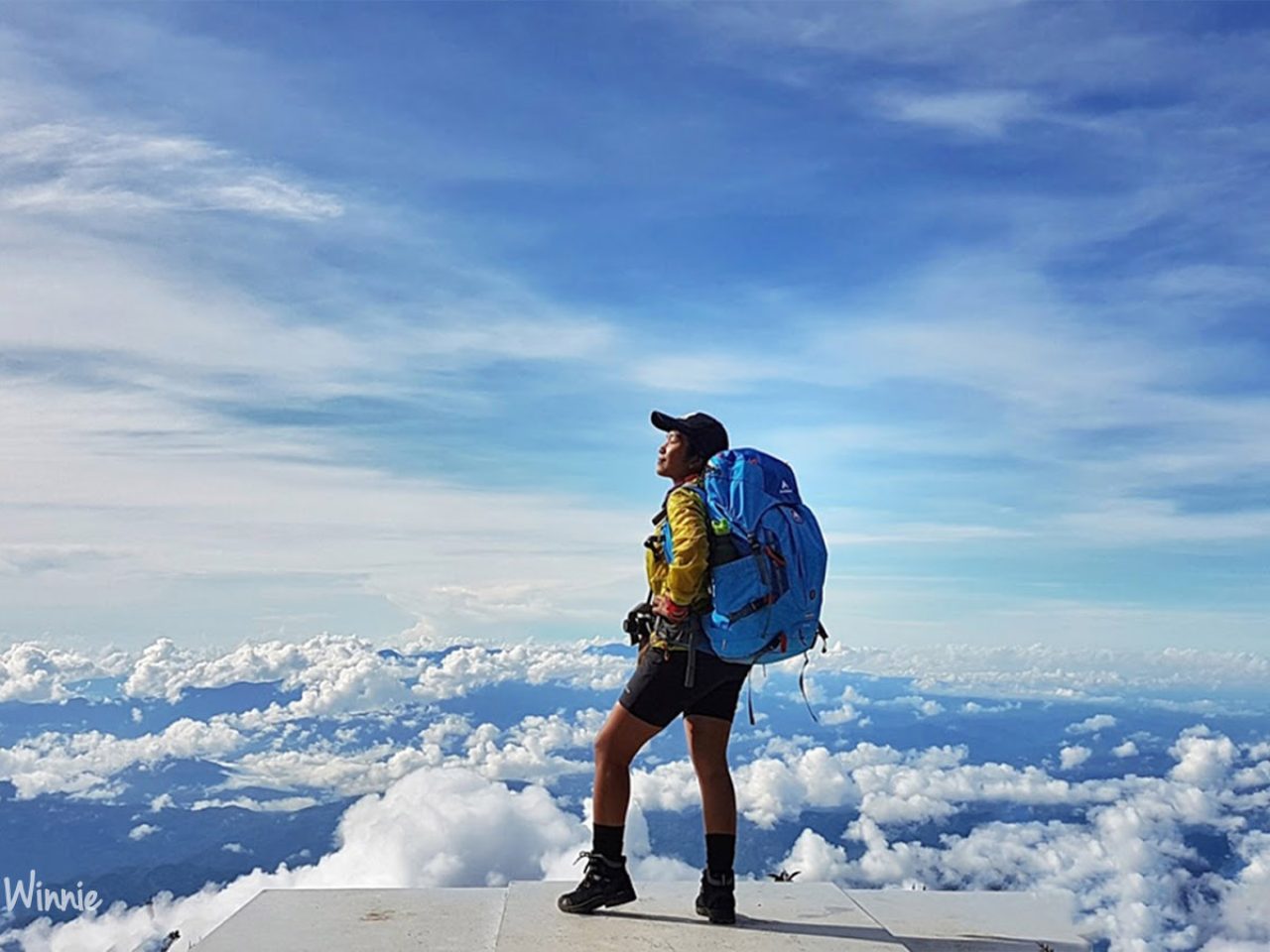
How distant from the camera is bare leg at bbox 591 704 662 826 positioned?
6.88m

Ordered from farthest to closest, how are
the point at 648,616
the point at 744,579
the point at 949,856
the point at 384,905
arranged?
the point at 949,856 → the point at 384,905 → the point at 648,616 → the point at 744,579

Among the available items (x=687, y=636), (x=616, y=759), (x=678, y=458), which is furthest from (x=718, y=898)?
(x=678, y=458)

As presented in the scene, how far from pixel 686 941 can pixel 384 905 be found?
7.30 feet

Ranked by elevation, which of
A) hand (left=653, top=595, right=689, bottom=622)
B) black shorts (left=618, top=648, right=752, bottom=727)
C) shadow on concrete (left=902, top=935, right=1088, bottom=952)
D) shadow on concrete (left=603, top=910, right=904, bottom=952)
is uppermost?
hand (left=653, top=595, right=689, bottom=622)

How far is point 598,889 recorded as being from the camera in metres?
7.09

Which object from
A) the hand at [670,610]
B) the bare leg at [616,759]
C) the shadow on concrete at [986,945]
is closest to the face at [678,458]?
the hand at [670,610]

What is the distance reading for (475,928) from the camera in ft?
23.6

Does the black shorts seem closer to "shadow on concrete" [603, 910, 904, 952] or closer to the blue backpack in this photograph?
the blue backpack

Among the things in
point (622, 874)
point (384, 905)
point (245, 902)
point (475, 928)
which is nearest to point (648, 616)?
point (622, 874)

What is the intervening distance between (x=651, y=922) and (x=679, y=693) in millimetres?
1304

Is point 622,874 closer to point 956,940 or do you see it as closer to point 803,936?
point 803,936

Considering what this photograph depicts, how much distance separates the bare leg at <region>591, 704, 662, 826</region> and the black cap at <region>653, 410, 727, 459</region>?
1.53 meters

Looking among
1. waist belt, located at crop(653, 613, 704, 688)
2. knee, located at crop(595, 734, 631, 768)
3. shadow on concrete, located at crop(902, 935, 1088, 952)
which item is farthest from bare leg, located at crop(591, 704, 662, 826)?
shadow on concrete, located at crop(902, 935, 1088, 952)

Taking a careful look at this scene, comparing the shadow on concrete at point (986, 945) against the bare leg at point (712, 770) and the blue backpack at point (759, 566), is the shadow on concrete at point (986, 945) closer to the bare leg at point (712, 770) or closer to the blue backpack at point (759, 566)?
the bare leg at point (712, 770)
